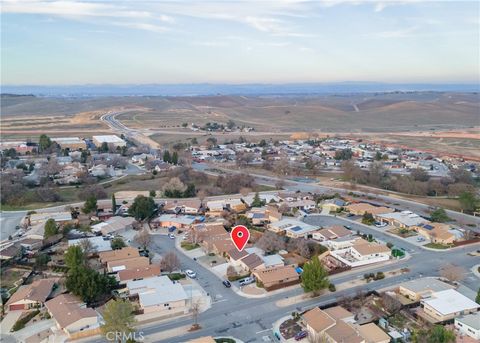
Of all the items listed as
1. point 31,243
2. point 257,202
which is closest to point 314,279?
point 257,202

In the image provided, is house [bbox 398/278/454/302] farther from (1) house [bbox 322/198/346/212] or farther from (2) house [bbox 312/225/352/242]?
(1) house [bbox 322/198/346/212]

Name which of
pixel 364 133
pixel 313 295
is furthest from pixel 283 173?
pixel 364 133

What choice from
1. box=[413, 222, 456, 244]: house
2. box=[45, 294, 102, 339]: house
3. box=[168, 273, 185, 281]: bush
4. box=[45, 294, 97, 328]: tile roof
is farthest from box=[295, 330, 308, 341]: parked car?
box=[413, 222, 456, 244]: house

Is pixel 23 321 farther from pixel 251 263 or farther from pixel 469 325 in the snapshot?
pixel 469 325

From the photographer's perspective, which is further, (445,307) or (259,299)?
(259,299)

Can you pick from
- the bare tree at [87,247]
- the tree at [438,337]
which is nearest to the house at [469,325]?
the tree at [438,337]

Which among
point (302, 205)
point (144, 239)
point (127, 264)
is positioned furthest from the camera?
point (302, 205)

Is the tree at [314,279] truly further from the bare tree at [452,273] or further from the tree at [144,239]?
A: the tree at [144,239]
